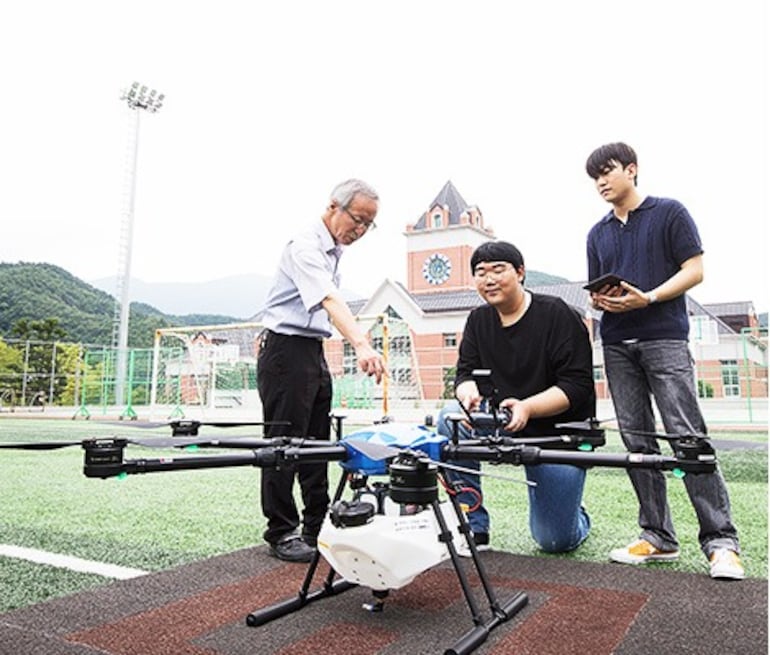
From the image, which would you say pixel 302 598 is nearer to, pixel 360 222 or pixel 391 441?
pixel 391 441

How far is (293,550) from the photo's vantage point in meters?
2.45

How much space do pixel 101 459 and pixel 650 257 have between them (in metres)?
2.04

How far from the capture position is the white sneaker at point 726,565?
2.11 meters

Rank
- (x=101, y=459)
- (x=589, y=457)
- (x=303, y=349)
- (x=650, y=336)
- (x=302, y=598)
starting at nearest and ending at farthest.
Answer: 1. (x=101, y=459)
2. (x=589, y=457)
3. (x=302, y=598)
4. (x=650, y=336)
5. (x=303, y=349)

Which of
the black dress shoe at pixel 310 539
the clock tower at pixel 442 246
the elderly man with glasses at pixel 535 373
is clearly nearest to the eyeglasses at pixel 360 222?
the elderly man with glasses at pixel 535 373


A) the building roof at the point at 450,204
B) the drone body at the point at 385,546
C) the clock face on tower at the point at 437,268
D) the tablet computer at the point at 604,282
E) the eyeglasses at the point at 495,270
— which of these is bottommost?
the drone body at the point at 385,546

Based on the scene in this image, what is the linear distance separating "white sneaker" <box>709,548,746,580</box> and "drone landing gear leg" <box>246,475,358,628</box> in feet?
4.15

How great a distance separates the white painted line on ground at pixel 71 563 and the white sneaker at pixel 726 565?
1991 millimetres

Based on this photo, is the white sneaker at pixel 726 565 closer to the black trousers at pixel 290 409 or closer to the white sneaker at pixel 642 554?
the white sneaker at pixel 642 554

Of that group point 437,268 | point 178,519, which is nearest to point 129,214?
point 437,268

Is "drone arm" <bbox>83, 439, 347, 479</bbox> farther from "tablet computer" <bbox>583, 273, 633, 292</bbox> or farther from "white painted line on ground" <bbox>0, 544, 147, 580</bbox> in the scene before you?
"tablet computer" <bbox>583, 273, 633, 292</bbox>

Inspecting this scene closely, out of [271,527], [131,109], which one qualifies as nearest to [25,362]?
[131,109]

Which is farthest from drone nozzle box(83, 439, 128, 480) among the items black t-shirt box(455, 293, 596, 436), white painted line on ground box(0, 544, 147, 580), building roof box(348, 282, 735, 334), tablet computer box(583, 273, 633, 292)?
building roof box(348, 282, 735, 334)

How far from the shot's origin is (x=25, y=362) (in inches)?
923
